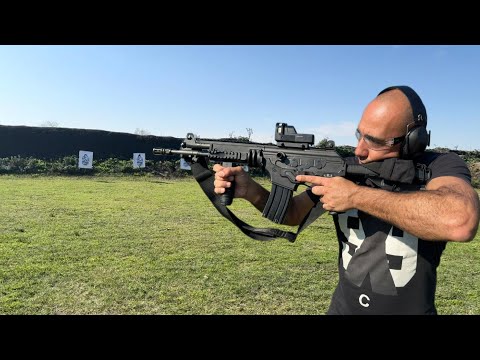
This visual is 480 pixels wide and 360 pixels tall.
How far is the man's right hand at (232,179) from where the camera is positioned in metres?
2.46

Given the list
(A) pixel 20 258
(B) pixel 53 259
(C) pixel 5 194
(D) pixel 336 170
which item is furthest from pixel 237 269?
(C) pixel 5 194

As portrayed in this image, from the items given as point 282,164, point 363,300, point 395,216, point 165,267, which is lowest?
point 165,267

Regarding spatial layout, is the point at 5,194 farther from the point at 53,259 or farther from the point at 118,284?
the point at 118,284

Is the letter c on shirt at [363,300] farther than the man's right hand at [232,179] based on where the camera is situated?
No

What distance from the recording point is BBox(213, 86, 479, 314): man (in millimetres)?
1603

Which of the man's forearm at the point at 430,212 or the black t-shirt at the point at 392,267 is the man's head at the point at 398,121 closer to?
the black t-shirt at the point at 392,267

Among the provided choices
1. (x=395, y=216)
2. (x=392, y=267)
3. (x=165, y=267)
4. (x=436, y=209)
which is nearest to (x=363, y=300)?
(x=392, y=267)

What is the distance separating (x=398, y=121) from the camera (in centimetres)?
186

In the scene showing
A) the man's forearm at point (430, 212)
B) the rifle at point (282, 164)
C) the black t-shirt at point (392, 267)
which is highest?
the rifle at point (282, 164)

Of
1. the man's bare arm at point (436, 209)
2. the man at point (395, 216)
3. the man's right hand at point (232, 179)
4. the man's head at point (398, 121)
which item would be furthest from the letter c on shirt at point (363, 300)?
the man's right hand at point (232, 179)

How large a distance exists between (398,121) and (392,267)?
736 mm

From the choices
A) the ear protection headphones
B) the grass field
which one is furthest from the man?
the grass field

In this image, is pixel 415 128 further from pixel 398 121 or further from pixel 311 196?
pixel 311 196

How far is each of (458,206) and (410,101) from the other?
59 cm
